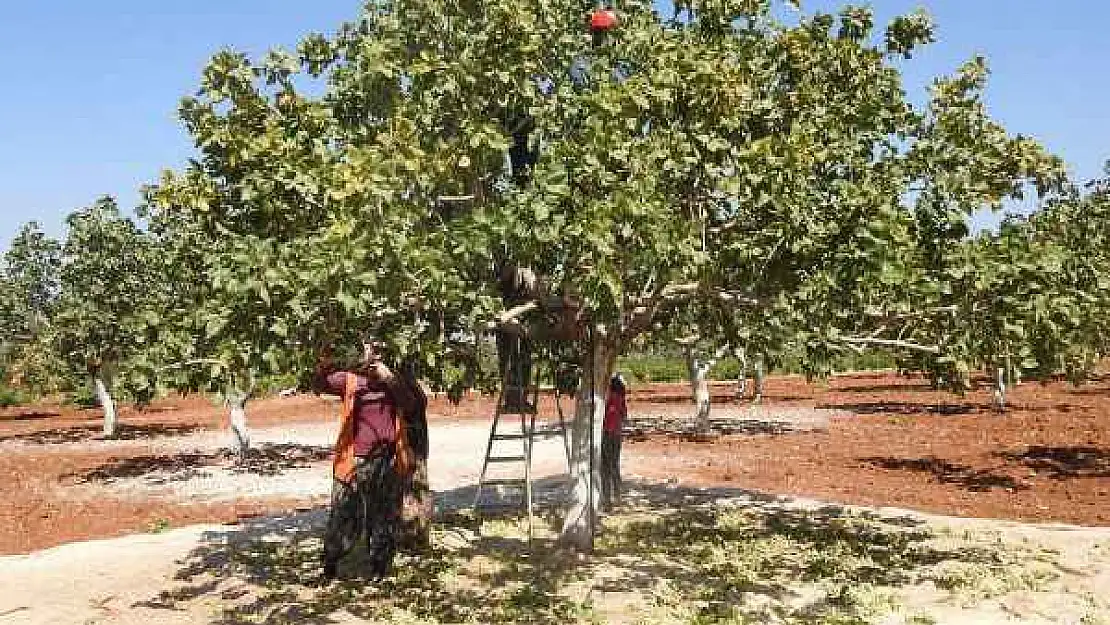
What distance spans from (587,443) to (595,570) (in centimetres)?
178

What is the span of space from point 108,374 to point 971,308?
35.1 meters

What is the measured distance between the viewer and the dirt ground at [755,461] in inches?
708

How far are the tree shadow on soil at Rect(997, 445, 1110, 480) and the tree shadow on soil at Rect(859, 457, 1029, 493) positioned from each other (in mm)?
1330

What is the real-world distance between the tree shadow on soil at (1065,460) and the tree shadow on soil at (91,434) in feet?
98.1

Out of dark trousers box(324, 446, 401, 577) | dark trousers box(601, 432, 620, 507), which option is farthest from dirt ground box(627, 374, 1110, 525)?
dark trousers box(324, 446, 401, 577)

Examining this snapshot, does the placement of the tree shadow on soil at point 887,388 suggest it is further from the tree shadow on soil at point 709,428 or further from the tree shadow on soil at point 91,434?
the tree shadow on soil at point 91,434

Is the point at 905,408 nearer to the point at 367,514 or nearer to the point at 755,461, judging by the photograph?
the point at 755,461

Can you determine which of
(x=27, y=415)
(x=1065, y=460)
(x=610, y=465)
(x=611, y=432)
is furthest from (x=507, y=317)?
→ (x=27, y=415)

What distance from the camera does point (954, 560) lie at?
12320mm

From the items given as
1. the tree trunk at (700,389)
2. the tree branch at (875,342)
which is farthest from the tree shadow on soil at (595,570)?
the tree trunk at (700,389)

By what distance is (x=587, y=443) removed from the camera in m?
12.8

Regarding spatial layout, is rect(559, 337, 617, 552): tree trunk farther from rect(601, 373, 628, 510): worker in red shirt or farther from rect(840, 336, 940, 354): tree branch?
rect(840, 336, 940, 354): tree branch

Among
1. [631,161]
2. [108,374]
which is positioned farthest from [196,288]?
[108,374]

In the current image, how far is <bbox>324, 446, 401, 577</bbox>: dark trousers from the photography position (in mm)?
11641
